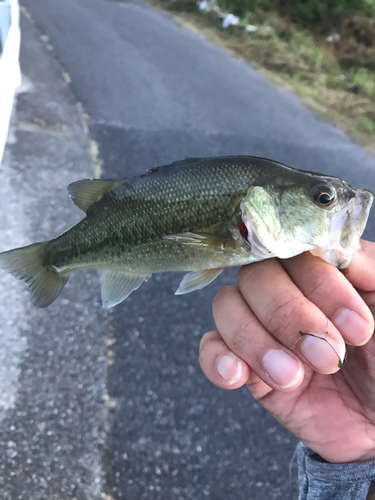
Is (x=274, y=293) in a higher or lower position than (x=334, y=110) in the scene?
higher

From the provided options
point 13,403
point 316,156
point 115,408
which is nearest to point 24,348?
point 13,403

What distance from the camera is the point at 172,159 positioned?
5.84 meters

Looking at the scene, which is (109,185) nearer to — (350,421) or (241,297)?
(241,297)

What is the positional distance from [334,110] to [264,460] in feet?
26.7

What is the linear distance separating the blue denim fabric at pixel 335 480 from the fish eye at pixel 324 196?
3.86 ft

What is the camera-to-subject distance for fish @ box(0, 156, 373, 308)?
151 cm

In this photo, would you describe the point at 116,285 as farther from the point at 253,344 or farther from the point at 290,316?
the point at 290,316

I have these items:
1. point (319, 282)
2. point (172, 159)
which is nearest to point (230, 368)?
point (319, 282)

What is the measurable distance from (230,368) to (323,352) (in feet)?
1.30

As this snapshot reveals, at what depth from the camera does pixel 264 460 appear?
300cm

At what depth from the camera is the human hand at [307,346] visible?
4.97ft

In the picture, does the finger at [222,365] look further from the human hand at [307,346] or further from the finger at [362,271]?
the finger at [362,271]

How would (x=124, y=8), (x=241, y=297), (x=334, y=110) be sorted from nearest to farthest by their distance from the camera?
(x=241, y=297)
(x=334, y=110)
(x=124, y=8)

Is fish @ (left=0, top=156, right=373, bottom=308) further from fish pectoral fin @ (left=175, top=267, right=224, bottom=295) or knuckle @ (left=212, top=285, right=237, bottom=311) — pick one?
knuckle @ (left=212, top=285, right=237, bottom=311)
